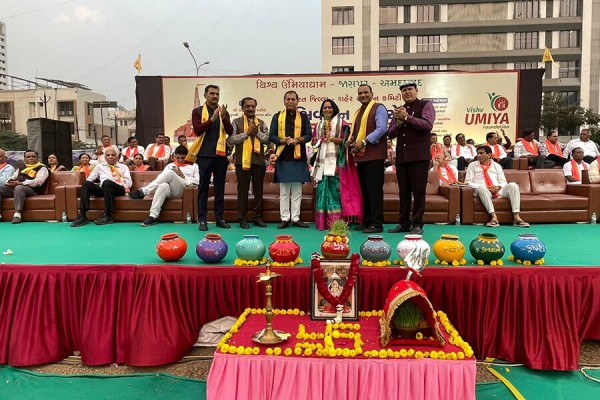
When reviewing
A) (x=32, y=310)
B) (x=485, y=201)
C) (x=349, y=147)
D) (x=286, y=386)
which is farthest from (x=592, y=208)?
(x=32, y=310)

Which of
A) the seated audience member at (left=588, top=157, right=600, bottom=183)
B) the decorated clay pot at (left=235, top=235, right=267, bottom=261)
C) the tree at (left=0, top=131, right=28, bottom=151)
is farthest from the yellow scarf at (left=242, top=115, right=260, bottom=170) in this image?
the tree at (left=0, top=131, right=28, bottom=151)

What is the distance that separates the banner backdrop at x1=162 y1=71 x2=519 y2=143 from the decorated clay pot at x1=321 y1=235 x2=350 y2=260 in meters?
7.16

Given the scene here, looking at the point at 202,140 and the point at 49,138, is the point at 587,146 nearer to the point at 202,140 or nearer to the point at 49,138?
the point at 202,140

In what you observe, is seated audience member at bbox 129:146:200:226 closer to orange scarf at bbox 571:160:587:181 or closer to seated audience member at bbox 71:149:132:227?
seated audience member at bbox 71:149:132:227

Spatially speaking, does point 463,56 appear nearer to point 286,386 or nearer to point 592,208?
point 592,208

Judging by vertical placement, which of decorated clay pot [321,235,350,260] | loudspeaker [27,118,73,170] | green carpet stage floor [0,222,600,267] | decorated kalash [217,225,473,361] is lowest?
decorated kalash [217,225,473,361]

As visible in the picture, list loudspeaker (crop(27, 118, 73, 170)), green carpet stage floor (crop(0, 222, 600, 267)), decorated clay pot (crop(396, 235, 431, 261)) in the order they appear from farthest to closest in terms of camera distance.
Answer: loudspeaker (crop(27, 118, 73, 170))
green carpet stage floor (crop(0, 222, 600, 267))
decorated clay pot (crop(396, 235, 431, 261))

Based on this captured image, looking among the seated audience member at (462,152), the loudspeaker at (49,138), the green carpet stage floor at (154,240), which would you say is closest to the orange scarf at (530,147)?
the seated audience member at (462,152)

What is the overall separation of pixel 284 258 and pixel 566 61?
30.9 metres

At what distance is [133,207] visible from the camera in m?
4.97

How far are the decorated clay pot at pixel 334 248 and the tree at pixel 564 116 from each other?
26665 millimetres

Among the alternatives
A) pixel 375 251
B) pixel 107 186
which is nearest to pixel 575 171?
pixel 375 251

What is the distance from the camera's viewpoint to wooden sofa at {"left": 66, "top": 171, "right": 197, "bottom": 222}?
4.90 meters

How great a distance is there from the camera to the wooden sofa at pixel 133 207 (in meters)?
4.90
